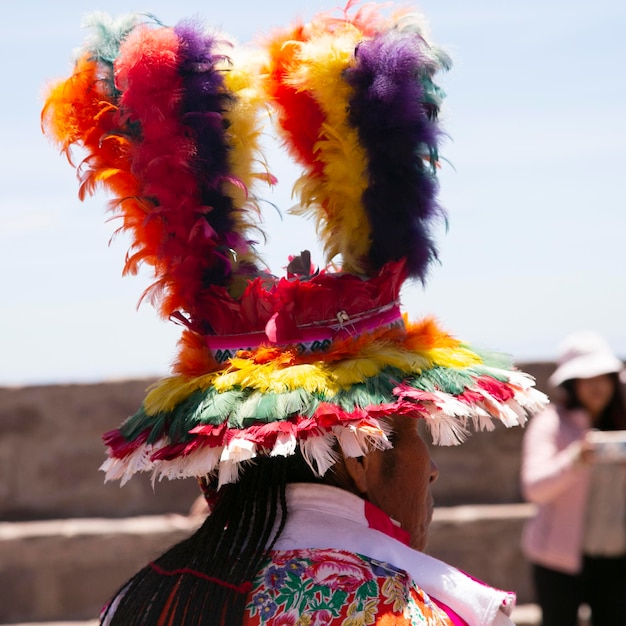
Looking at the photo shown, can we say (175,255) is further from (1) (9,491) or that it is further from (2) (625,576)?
(1) (9,491)

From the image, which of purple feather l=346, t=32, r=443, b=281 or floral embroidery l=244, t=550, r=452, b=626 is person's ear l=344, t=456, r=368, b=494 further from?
purple feather l=346, t=32, r=443, b=281

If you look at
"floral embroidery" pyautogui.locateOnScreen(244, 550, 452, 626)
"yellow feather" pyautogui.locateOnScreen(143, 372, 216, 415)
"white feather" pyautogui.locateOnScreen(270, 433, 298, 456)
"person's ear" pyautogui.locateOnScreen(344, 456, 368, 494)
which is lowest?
"floral embroidery" pyautogui.locateOnScreen(244, 550, 452, 626)

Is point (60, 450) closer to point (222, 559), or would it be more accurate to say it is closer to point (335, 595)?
point (222, 559)

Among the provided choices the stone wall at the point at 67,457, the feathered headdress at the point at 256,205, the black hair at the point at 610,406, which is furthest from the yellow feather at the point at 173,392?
the stone wall at the point at 67,457

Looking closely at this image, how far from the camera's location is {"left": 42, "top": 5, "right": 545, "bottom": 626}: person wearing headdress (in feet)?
6.18

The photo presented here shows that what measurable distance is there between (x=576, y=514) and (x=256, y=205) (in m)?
3.16

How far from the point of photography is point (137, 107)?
2156mm

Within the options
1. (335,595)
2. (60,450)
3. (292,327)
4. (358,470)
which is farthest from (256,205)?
(60,450)

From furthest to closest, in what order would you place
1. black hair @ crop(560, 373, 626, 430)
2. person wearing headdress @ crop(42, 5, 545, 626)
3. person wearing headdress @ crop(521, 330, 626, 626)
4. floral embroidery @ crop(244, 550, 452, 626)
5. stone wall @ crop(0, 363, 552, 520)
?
stone wall @ crop(0, 363, 552, 520) < black hair @ crop(560, 373, 626, 430) < person wearing headdress @ crop(521, 330, 626, 626) < person wearing headdress @ crop(42, 5, 545, 626) < floral embroidery @ crop(244, 550, 452, 626)

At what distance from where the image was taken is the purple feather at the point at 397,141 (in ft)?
6.89

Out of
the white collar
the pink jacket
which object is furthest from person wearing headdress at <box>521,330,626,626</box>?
the white collar

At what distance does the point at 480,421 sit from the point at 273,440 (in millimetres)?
465

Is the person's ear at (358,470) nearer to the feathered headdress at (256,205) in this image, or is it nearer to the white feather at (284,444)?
the feathered headdress at (256,205)

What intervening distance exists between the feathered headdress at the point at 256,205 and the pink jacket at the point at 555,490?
111 inches
